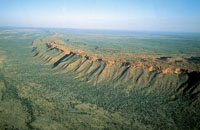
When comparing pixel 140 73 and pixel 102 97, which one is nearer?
pixel 102 97

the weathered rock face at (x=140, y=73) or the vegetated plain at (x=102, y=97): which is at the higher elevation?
the weathered rock face at (x=140, y=73)

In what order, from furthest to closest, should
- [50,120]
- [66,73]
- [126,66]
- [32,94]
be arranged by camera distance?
[66,73], [126,66], [32,94], [50,120]

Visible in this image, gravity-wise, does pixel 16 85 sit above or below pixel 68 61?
below

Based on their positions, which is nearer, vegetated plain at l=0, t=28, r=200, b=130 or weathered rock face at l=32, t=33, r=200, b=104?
vegetated plain at l=0, t=28, r=200, b=130

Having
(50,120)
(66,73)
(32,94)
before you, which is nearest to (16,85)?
(32,94)

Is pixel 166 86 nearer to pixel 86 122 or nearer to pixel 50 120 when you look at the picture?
pixel 86 122

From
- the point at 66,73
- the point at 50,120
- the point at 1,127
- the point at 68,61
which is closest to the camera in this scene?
the point at 1,127

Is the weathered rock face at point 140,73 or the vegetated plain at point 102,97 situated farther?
the weathered rock face at point 140,73

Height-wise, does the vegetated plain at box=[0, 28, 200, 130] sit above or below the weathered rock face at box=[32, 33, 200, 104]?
below

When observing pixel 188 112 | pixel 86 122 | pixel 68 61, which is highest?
pixel 68 61

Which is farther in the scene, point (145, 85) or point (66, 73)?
point (66, 73)

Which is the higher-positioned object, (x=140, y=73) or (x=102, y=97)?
(x=140, y=73)
